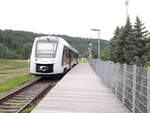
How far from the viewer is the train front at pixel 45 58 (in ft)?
70.7

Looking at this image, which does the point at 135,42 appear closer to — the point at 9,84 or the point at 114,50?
the point at 114,50

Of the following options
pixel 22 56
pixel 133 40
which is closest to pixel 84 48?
pixel 22 56

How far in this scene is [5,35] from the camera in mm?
118625

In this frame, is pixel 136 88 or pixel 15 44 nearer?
pixel 136 88

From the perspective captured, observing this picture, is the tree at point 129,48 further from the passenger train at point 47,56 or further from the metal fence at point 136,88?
the metal fence at point 136,88

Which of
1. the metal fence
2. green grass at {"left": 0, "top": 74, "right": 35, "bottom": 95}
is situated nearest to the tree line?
green grass at {"left": 0, "top": 74, "right": 35, "bottom": 95}

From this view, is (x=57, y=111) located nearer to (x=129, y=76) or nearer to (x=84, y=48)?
(x=129, y=76)

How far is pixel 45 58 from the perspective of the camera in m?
21.8

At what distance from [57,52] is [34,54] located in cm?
156

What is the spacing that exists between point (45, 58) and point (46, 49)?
2.95 ft

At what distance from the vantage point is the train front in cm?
2156

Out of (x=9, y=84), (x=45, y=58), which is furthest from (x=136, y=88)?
(x=45, y=58)

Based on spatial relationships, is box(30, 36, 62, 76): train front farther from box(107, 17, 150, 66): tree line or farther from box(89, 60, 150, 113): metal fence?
box(107, 17, 150, 66): tree line

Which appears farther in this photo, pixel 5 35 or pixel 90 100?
pixel 5 35
